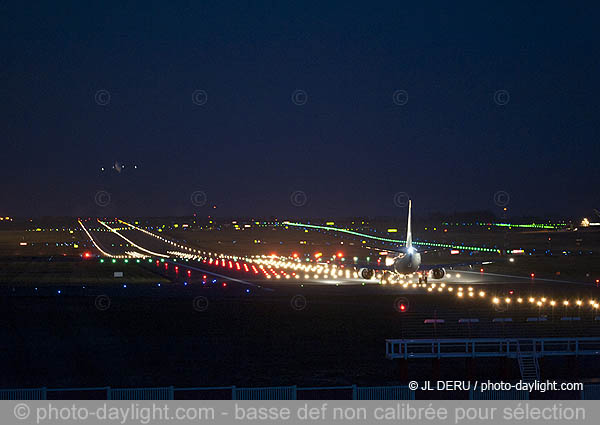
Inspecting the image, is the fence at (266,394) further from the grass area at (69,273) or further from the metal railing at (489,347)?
the grass area at (69,273)

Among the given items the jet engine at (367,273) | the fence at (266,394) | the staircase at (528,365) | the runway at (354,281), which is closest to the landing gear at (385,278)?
the runway at (354,281)

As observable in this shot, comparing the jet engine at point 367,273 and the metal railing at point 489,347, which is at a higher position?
the jet engine at point 367,273

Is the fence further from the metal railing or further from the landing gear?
the landing gear

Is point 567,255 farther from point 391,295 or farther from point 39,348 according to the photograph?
point 39,348

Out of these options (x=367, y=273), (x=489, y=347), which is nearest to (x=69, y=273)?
(x=367, y=273)

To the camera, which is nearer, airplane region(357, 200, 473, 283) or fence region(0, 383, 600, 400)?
fence region(0, 383, 600, 400)

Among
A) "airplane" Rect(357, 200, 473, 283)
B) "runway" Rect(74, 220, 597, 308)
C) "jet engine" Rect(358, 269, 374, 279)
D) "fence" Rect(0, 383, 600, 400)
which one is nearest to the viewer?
"fence" Rect(0, 383, 600, 400)

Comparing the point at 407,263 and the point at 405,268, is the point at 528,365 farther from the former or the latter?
the point at 405,268

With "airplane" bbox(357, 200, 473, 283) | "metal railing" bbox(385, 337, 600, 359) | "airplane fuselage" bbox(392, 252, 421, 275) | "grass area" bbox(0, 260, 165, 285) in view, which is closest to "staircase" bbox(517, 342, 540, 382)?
"metal railing" bbox(385, 337, 600, 359)
